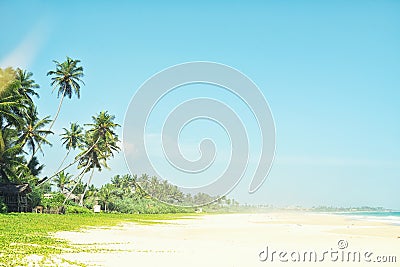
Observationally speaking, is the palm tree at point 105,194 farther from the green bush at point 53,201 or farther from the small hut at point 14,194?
the small hut at point 14,194

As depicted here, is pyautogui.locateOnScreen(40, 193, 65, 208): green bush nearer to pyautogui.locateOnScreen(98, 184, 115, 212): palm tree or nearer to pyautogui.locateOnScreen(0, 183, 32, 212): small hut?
pyautogui.locateOnScreen(0, 183, 32, 212): small hut

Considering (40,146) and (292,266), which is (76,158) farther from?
(292,266)

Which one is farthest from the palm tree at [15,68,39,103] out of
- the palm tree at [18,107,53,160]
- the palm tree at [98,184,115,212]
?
the palm tree at [98,184,115,212]

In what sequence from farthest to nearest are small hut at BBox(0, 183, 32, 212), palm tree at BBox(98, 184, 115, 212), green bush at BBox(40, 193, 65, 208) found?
palm tree at BBox(98, 184, 115, 212)
green bush at BBox(40, 193, 65, 208)
small hut at BBox(0, 183, 32, 212)

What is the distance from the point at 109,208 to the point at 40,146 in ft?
75.7

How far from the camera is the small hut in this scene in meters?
38.7

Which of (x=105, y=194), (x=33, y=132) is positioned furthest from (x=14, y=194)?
(x=105, y=194)

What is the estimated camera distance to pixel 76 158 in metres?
52.8

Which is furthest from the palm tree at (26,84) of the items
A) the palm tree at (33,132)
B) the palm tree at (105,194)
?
the palm tree at (105,194)

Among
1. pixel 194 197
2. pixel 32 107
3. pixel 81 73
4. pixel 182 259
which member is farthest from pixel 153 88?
pixel 194 197

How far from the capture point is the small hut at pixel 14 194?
38.7m

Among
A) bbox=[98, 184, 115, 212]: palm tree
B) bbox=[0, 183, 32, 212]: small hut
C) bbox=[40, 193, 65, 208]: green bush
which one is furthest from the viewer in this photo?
bbox=[98, 184, 115, 212]: palm tree

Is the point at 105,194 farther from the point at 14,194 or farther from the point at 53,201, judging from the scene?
the point at 14,194

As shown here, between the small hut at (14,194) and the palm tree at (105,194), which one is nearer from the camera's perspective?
the small hut at (14,194)
